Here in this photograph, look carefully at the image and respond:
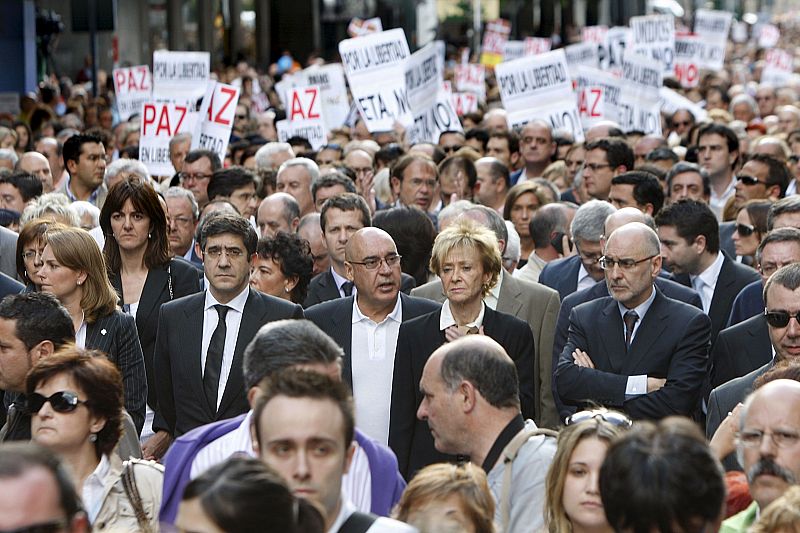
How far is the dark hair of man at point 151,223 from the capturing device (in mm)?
9094

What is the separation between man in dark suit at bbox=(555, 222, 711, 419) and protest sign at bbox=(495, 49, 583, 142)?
989 centimetres

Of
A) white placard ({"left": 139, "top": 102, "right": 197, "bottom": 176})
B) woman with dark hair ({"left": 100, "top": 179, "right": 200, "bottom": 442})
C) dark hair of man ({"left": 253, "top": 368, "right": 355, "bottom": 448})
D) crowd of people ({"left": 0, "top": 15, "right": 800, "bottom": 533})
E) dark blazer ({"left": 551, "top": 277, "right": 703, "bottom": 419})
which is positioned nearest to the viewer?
crowd of people ({"left": 0, "top": 15, "right": 800, "bottom": 533})

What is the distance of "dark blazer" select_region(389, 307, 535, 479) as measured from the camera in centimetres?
768

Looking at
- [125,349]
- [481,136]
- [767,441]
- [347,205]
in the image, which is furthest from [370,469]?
[481,136]

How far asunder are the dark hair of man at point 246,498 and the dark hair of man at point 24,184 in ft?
27.5

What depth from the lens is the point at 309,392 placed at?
4691 millimetres

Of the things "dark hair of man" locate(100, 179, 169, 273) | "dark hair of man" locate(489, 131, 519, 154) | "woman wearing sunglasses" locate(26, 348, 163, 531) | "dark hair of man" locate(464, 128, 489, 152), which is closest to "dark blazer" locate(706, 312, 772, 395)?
"dark hair of man" locate(100, 179, 169, 273)

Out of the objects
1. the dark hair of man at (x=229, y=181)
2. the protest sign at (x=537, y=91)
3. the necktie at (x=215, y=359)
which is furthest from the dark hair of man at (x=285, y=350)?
the protest sign at (x=537, y=91)

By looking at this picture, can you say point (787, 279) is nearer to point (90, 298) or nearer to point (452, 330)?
point (452, 330)

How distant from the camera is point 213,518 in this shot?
375 cm

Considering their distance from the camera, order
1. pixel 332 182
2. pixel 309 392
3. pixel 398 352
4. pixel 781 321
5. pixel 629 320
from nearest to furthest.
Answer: pixel 309 392, pixel 781 321, pixel 398 352, pixel 629 320, pixel 332 182

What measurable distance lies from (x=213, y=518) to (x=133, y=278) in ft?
18.0

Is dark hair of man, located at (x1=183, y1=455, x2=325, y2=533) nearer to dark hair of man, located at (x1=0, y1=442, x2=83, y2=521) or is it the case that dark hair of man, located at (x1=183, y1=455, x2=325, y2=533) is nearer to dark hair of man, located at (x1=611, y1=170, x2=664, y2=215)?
dark hair of man, located at (x1=0, y1=442, x2=83, y2=521)

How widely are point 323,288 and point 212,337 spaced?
1.77 m
